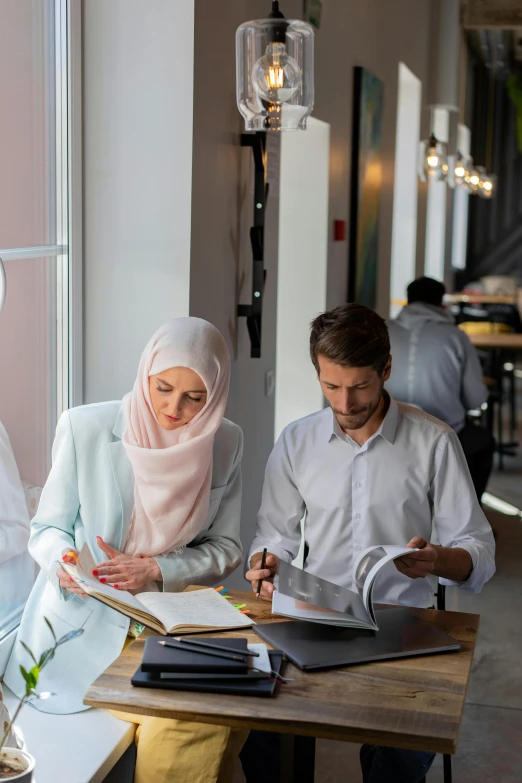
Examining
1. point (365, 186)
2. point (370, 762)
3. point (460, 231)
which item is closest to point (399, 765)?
point (370, 762)

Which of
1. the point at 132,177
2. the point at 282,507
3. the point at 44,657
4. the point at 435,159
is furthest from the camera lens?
the point at 435,159

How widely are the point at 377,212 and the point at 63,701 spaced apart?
4504 millimetres

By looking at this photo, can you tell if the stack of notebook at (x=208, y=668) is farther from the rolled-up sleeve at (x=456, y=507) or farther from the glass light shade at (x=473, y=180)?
the glass light shade at (x=473, y=180)

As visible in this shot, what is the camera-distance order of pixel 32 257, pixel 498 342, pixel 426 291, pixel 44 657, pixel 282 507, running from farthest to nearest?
1. pixel 498 342
2. pixel 426 291
3. pixel 32 257
4. pixel 282 507
5. pixel 44 657

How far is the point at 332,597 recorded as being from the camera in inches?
75.7

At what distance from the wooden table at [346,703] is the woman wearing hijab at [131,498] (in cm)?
50

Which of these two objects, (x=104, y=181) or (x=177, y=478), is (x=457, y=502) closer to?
(x=177, y=478)

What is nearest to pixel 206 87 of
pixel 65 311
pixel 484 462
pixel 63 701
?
pixel 65 311

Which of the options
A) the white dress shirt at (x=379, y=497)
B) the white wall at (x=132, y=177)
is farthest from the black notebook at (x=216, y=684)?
the white wall at (x=132, y=177)

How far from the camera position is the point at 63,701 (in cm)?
222

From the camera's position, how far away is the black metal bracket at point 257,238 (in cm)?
319

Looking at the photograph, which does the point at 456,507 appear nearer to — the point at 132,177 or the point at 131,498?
the point at 131,498

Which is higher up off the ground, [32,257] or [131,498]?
[32,257]

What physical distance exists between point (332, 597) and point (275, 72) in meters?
1.28
